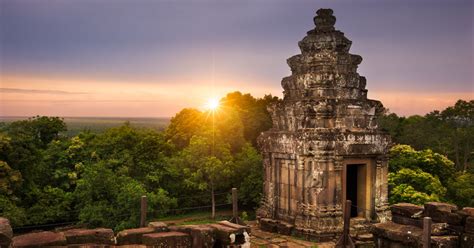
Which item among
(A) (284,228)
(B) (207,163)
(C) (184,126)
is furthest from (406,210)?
(C) (184,126)

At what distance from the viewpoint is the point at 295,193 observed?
13250 mm

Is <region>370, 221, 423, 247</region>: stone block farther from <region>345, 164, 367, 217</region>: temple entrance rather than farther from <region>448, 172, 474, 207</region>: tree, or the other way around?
<region>448, 172, 474, 207</region>: tree

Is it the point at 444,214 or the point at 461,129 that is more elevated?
the point at 461,129

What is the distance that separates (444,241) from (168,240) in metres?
6.01

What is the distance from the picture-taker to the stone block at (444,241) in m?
A: 9.09

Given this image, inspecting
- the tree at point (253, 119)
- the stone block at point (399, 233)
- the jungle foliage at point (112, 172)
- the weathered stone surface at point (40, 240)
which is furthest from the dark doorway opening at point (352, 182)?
the tree at point (253, 119)

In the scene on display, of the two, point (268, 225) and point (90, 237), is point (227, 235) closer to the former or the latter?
point (90, 237)

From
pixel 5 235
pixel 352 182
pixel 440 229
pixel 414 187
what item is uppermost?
pixel 5 235

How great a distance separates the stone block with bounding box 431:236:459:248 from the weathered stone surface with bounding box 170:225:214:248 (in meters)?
5.15

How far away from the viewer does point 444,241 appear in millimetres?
9133

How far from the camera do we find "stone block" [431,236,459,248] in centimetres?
909

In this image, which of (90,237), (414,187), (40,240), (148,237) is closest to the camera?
(40,240)

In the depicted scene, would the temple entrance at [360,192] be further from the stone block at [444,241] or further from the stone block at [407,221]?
the stone block at [444,241]

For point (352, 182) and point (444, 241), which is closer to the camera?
point (444, 241)
